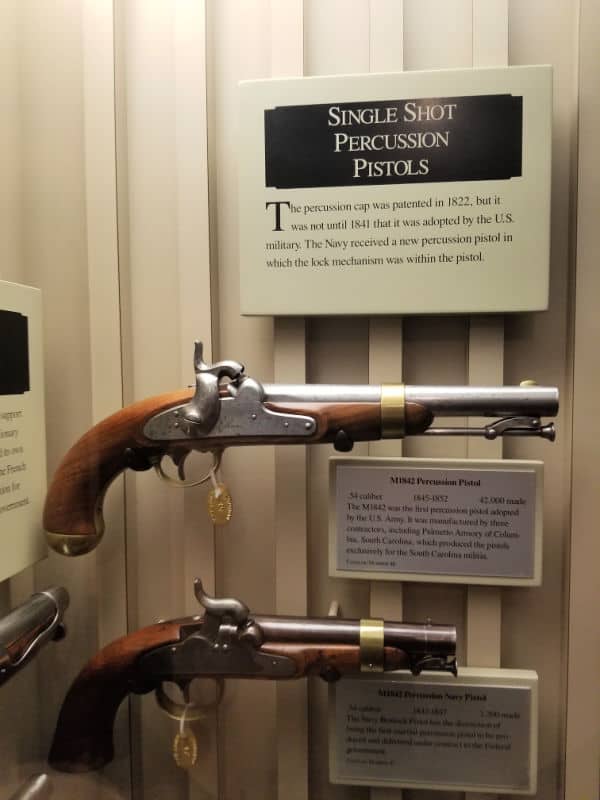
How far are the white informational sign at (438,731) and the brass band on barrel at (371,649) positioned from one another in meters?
0.11

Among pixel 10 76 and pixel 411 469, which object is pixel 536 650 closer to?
pixel 411 469

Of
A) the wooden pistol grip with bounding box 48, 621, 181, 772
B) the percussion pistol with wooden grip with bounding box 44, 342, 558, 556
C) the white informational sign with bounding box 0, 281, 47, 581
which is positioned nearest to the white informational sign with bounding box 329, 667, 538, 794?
the wooden pistol grip with bounding box 48, 621, 181, 772

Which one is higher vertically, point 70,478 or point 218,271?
point 218,271

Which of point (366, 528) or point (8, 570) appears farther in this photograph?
point (366, 528)

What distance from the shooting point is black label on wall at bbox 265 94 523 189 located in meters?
1.07

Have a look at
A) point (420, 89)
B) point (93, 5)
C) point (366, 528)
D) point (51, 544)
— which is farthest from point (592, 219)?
point (51, 544)

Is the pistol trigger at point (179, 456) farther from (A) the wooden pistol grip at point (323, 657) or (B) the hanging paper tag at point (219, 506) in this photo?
(A) the wooden pistol grip at point (323, 657)

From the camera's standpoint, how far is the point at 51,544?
1051 millimetres

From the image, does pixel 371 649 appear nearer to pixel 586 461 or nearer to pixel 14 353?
pixel 586 461

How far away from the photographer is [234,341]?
1.19 metres

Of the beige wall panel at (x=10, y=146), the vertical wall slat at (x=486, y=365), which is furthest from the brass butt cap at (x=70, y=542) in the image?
the vertical wall slat at (x=486, y=365)

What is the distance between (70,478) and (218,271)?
1.55 feet

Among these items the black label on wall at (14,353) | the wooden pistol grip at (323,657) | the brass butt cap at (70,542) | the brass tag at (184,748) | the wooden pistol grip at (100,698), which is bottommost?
the brass tag at (184,748)

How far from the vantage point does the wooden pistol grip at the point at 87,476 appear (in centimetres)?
103
